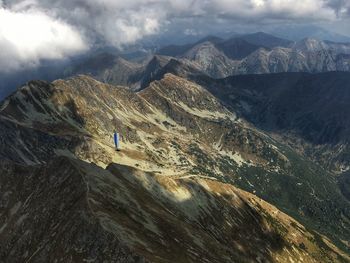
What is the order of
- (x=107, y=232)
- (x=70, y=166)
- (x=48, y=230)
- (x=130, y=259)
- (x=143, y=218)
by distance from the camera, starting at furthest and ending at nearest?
1. (x=70, y=166)
2. (x=143, y=218)
3. (x=48, y=230)
4. (x=107, y=232)
5. (x=130, y=259)

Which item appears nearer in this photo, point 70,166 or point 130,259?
point 130,259

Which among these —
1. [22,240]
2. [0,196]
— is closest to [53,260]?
[22,240]

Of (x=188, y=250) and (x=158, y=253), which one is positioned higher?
(x=158, y=253)

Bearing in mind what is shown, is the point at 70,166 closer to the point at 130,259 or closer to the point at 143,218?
the point at 143,218

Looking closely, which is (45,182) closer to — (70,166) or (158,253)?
(70,166)

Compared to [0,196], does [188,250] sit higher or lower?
higher

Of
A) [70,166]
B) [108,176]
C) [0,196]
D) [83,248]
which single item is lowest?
[0,196]

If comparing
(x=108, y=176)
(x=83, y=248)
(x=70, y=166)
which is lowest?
(x=108, y=176)

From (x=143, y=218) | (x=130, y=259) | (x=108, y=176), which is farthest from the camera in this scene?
(x=108, y=176)

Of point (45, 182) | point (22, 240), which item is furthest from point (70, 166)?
point (22, 240)
